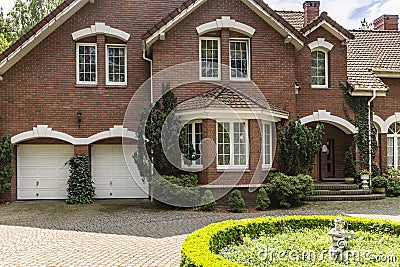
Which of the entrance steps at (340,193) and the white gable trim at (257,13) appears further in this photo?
the entrance steps at (340,193)

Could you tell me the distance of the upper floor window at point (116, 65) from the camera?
62.0 ft

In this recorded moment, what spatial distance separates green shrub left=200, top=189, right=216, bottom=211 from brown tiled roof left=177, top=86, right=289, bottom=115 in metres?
2.84

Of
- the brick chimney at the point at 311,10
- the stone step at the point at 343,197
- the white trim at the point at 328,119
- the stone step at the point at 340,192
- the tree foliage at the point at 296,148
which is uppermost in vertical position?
the brick chimney at the point at 311,10

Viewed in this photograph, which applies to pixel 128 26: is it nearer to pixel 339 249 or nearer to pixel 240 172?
pixel 240 172

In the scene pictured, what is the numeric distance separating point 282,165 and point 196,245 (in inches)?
405

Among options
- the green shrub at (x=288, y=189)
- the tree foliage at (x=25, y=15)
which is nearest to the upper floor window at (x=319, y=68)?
the green shrub at (x=288, y=189)

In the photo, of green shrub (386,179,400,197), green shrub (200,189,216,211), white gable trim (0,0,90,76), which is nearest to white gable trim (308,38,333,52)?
green shrub (386,179,400,197)

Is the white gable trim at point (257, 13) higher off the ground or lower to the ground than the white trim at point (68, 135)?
higher

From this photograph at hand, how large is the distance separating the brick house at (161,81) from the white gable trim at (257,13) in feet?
0.15

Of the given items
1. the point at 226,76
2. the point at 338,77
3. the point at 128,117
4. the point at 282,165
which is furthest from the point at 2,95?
the point at 338,77
